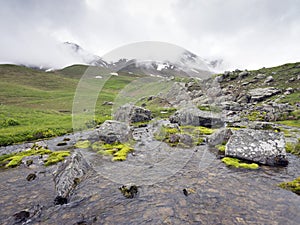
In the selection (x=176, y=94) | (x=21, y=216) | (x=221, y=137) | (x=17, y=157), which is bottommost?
(x=17, y=157)

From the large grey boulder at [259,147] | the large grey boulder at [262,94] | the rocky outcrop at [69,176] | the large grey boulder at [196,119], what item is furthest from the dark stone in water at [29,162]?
the large grey boulder at [262,94]

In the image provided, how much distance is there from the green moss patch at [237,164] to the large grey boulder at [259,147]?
1.60 feet

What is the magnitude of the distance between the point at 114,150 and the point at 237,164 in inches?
413

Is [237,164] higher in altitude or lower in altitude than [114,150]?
higher

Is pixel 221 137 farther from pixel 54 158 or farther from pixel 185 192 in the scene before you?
pixel 54 158

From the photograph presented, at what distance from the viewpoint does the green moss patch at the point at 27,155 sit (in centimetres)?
1558

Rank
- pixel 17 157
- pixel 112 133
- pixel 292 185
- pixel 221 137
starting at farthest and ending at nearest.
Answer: pixel 112 133, pixel 221 137, pixel 17 157, pixel 292 185

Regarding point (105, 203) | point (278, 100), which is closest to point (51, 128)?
point (105, 203)

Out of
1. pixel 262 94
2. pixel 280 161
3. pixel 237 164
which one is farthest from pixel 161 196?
pixel 262 94

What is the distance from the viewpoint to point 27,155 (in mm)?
17578

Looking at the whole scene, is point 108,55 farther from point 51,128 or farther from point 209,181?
point 51,128

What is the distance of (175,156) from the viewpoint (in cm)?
1659

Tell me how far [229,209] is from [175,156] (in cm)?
795

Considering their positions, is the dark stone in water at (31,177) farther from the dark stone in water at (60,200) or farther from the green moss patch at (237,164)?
the green moss patch at (237,164)
